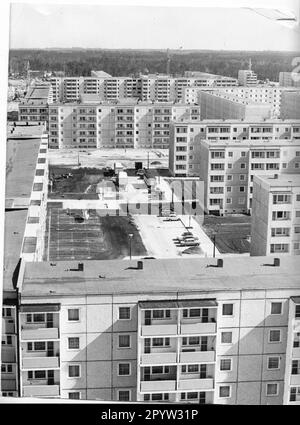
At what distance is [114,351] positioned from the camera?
297 centimetres

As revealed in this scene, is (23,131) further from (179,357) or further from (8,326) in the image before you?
(179,357)

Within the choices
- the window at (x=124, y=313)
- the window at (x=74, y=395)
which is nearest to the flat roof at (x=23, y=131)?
the window at (x=124, y=313)

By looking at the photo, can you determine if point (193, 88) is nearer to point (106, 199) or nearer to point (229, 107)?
point (229, 107)

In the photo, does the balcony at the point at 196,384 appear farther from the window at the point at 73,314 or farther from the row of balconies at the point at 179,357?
the window at the point at 73,314

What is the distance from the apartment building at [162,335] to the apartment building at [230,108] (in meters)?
1.58

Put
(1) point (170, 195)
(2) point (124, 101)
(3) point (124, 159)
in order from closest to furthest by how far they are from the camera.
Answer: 1. (1) point (170, 195)
2. (3) point (124, 159)
3. (2) point (124, 101)

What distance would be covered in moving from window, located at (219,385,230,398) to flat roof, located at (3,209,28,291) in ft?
3.37

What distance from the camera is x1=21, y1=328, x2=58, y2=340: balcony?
9.52 feet

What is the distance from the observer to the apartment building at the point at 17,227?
9.49ft

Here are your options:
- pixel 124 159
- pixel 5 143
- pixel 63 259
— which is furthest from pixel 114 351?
pixel 124 159

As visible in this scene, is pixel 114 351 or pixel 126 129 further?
pixel 126 129

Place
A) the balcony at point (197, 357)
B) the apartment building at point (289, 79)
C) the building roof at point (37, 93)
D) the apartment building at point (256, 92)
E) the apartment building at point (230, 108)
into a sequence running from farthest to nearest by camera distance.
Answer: the apartment building at point (230, 108), the apartment building at point (256, 92), the building roof at point (37, 93), the apartment building at point (289, 79), the balcony at point (197, 357)

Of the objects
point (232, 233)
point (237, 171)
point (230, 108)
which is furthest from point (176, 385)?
point (230, 108)

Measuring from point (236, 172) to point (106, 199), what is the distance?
0.71 m
